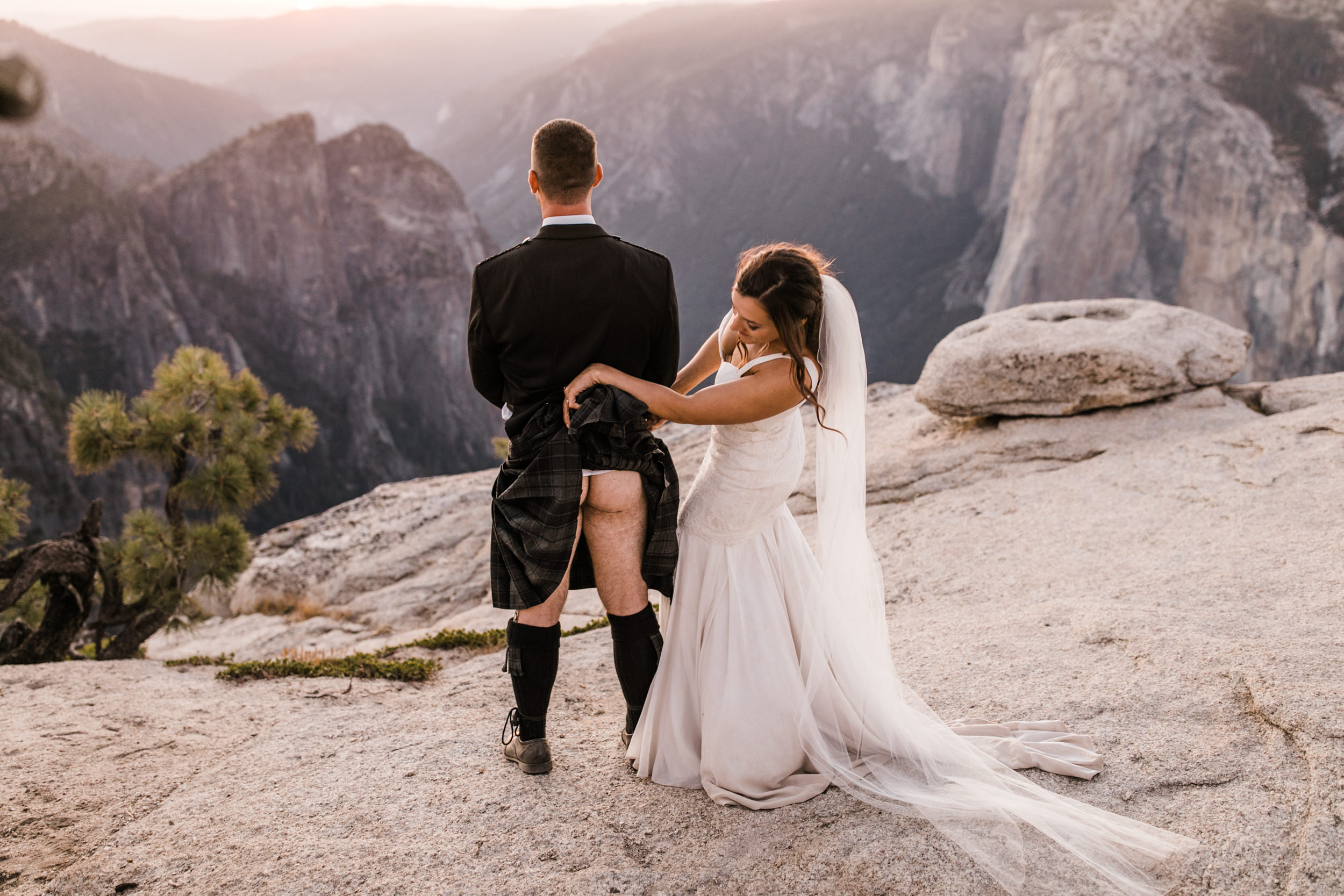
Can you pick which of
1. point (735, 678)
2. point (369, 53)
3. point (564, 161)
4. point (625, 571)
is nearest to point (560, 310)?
point (564, 161)

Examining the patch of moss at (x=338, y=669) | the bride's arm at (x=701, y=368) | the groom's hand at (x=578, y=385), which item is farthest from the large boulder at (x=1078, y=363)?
the groom's hand at (x=578, y=385)

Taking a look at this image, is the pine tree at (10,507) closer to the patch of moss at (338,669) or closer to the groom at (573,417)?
the patch of moss at (338,669)

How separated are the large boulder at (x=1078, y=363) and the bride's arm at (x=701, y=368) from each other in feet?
16.2

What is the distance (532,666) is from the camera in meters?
3.07

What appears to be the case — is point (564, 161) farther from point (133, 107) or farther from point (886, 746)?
point (133, 107)

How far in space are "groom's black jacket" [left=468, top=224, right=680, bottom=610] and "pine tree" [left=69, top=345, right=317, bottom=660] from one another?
185 inches

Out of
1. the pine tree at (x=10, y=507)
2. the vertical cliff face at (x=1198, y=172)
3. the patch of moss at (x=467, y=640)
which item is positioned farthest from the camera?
the vertical cliff face at (x=1198, y=172)

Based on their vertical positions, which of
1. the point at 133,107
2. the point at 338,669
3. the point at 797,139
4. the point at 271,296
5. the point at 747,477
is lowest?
the point at 338,669

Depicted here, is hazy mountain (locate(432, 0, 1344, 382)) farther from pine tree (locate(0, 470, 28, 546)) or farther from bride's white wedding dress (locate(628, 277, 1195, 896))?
pine tree (locate(0, 470, 28, 546))

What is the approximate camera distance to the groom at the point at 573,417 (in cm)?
275

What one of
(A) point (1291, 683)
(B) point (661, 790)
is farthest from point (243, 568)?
(A) point (1291, 683)

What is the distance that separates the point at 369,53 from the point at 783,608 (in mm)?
130046

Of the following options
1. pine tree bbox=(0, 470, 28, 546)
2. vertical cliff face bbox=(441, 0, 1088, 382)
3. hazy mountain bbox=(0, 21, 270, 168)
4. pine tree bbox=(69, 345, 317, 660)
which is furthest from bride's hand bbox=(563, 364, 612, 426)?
hazy mountain bbox=(0, 21, 270, 168)

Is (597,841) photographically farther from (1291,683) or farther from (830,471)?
(1291,683)
